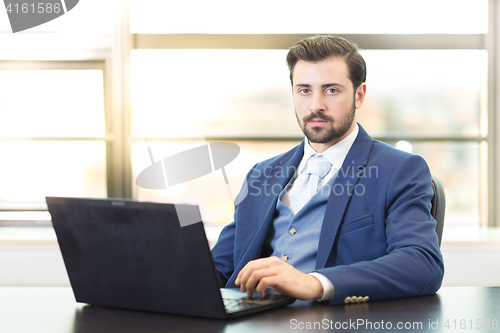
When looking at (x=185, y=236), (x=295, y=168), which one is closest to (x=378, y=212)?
(x=295, y=168)

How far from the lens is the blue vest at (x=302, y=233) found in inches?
54.0

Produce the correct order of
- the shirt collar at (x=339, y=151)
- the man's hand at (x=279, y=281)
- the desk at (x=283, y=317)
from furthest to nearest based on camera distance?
the shirt collar at (x=339, y=151) < the man's hand at (x=279, y=281) < the desk at (x=283, y=317)

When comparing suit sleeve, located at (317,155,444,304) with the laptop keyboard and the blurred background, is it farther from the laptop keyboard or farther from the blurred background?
the blurred background

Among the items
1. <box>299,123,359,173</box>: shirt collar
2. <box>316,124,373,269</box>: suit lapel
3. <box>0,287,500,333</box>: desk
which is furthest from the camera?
<box>299,123,359,173</box>: shirt collar

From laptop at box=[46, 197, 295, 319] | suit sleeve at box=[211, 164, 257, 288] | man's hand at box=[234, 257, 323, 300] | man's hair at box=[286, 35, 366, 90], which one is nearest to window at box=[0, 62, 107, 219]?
suit sleeve at box=[211, 164, 257, 288]

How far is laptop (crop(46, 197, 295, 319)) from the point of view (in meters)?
0.79

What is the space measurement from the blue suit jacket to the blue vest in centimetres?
5

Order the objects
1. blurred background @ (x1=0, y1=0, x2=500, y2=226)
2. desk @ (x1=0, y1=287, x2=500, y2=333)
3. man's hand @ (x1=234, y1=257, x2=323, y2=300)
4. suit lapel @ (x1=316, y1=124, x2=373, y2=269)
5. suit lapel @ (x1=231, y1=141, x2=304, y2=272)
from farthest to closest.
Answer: blurred background @ (x1=0, y1=0, x2=500, y2=226) → suit lapel @ (x1=231, y1=141, x2=304, y2=272) → suit lapel @ (x1=316, y1=124, x2=373, y2=269) → man's hand @ (x1=234, y1=257, x2=323, y2=300) → desk @ (x1=0, y1=287, x2=500, y2=333)

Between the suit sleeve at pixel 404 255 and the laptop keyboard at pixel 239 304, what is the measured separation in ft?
0.52

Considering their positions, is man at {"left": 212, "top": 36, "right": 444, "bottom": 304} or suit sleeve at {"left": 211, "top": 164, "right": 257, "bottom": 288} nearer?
man at {"left": 212, "top": 36, "right": 444, "bottom": 304}

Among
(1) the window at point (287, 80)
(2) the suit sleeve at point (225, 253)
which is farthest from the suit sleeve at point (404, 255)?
(1) the window at point (287, 80)

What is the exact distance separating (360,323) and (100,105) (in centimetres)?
226

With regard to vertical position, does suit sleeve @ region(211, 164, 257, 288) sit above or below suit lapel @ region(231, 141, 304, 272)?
below

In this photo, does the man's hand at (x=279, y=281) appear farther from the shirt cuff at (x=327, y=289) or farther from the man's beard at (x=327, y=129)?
the man's beard at (x=327, y=129)
